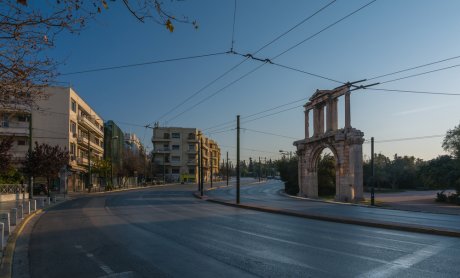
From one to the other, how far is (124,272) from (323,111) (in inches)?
1616

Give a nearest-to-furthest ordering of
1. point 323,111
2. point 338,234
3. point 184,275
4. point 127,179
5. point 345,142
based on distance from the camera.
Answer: point 184,275, point 338,234, point 345,142, point 323,111, point 127,179

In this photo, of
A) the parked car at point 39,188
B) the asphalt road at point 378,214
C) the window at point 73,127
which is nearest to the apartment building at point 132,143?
the window at point 73,127

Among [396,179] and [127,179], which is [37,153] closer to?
[127,179]

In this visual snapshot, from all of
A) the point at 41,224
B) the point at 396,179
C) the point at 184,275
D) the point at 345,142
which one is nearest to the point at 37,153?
the point at 41,224

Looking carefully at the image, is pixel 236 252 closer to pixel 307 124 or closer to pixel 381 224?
pixel 381 224

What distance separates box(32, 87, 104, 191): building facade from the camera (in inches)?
2331

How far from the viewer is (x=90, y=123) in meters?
73.1

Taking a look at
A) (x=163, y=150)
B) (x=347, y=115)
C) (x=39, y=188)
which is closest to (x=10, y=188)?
(x=39, y=188)

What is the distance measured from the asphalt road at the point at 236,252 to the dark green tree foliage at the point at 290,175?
4591 cm

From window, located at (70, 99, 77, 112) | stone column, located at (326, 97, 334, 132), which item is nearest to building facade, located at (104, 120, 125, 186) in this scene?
window, located at (70, 99, 77, 112)

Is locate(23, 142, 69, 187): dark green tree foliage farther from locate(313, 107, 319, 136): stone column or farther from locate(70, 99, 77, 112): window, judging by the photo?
locate(313, 107, 319, 136): stone column

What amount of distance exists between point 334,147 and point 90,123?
148 feet

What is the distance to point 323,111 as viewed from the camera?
4747cm

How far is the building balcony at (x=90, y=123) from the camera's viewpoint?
2638 inches
